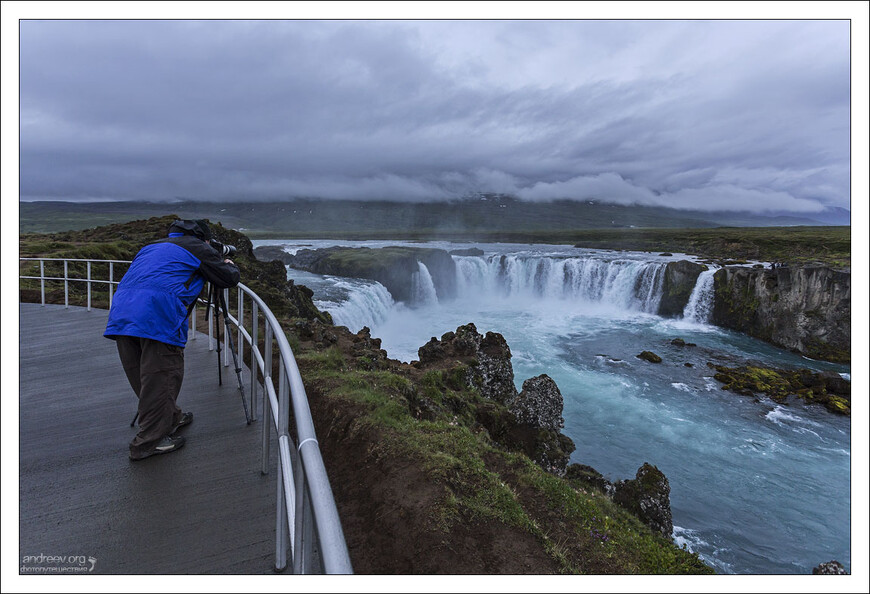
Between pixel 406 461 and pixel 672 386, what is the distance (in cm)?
1745

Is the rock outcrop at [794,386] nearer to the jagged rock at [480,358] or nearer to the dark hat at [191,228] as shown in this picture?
the jagged rock at [480,358]

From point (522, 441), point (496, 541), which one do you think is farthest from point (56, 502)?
point (522, 441)

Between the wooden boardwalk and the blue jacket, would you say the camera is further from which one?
the wooden boardwalk

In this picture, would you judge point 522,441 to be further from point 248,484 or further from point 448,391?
point 248,484

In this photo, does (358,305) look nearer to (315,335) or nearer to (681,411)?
(315,335)

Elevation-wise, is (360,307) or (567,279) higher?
(567,279)

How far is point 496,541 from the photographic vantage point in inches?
170

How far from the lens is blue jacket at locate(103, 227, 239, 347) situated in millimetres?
3293

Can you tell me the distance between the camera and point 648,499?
8.76m

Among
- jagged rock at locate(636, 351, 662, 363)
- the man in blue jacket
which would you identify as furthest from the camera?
jagged rock at locate(636, 351, 662, 363)

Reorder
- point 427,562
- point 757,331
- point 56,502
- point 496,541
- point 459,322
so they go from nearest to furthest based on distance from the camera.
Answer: point 56,502 < point 427,562 < point 496,541 < point 757,331 < point 459,322

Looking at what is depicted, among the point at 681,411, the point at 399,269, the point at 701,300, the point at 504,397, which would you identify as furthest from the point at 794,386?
the point at 399,269

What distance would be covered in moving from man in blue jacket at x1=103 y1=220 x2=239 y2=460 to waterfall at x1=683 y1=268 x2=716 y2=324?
34.5 m

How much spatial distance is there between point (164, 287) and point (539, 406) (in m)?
9.78
